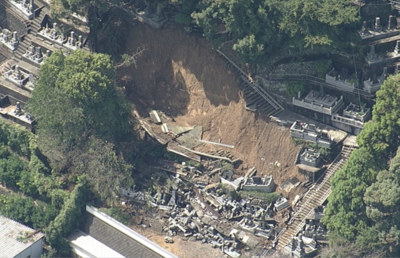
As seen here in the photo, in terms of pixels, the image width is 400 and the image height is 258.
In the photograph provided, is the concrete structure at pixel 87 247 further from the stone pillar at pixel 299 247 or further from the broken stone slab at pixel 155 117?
the stone pillar at pixel 299 247

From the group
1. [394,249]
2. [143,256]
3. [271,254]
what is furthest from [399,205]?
[143,256]

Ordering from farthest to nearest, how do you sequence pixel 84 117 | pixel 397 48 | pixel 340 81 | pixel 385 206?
pixel 84 117 → pixel 340 81 → pixel 397 48 → pixel 385 206

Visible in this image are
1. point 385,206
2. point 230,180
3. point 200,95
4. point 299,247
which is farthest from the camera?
point 200,95

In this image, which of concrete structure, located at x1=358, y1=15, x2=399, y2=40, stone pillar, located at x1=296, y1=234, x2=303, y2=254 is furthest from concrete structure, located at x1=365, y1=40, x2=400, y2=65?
stone pillar, located at x1=296, y1=234, x2=303, y2=254

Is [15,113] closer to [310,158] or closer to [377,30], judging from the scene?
[310,158]

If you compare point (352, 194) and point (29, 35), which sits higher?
point (29, 35)

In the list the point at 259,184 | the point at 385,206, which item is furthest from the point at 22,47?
the point at 385,206

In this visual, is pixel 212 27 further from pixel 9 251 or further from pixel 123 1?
pixel 9 251
